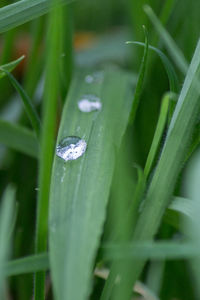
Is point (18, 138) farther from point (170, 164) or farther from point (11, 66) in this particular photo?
point (170, 164)

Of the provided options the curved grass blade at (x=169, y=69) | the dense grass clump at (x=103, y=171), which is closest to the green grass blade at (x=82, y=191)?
the dense grass clump at (x=103, y=171)

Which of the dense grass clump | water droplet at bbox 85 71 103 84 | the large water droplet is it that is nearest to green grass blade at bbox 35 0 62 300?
the dense grass clump

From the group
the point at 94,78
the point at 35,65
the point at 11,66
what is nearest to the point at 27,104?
the point at 11,66

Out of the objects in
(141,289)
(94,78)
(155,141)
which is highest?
(155,141)

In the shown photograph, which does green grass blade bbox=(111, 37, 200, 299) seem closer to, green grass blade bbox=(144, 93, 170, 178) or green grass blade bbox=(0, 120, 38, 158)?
green grass blade bbox=(144, 93, 170, 178)

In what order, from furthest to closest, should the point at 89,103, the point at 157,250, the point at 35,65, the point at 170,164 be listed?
the point at 35,65 < the point at 89,103 < the point at 170,164 < the point at 157,250

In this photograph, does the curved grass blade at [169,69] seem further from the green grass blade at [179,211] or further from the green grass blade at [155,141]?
the green grass blade at [179,211]

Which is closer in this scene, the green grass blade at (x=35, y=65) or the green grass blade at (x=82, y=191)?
the green grass blade at (x=82, y=191)
